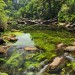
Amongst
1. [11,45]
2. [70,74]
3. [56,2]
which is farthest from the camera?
[56,2]

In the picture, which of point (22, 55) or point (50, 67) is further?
point (22, 55)

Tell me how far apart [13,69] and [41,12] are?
61.4 meters

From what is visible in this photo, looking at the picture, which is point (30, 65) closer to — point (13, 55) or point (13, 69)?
point (13, 69)

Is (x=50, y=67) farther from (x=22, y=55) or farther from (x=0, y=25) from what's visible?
(x=0, y=25)

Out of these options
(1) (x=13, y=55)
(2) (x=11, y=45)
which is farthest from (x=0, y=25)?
(1) (x=13, y=55)

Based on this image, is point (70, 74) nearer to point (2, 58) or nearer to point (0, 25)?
point (2, 58)

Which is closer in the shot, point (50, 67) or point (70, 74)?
point (70, 74)

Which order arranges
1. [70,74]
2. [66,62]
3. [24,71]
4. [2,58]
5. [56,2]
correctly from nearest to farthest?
1. [70,74]
2. [24,71]
3. [66,62]
4. [2,58]
5. [56,2]

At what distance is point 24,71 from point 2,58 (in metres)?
4.68

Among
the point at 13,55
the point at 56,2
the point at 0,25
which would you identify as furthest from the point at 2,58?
the point at 56,2

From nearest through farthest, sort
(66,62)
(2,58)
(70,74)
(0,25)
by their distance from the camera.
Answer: (70,74), (66,62), (2,58), (0,25)

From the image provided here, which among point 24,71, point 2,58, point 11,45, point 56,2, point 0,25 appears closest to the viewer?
point 24,71

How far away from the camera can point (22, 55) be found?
2250cm

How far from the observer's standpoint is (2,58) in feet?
71.6
